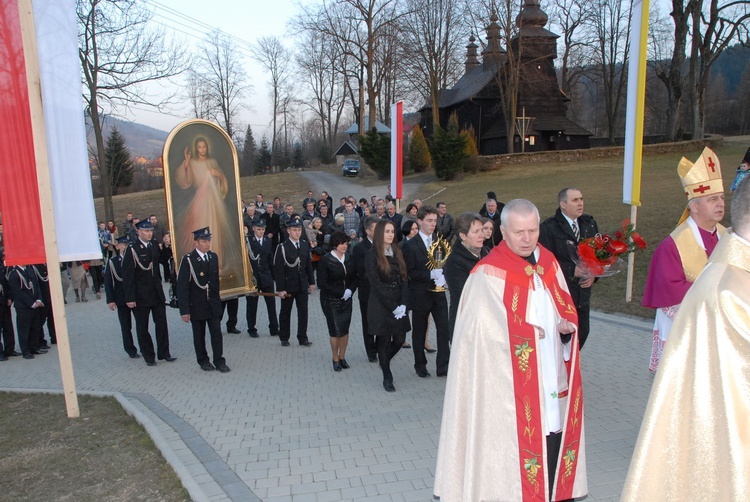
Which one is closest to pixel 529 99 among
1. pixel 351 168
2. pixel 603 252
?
pixel 351 168

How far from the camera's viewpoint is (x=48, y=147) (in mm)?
6141

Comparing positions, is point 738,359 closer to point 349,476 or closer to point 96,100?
point 349,476

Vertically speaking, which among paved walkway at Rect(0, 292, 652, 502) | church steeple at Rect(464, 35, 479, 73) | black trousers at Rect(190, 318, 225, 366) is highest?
church steeple at Rect(464, 35, 479, 73)

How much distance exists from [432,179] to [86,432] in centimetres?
3244

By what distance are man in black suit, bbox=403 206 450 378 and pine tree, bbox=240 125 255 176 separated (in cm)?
5730

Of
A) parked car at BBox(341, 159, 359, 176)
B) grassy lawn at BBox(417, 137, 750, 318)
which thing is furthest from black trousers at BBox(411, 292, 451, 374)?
parked car at BBox(341, 159, 359, 176)

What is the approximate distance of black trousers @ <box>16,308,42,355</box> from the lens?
378 inches

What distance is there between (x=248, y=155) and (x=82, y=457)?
63065mm

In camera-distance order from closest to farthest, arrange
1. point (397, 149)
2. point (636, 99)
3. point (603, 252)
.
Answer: point (603, 252) < point (636, 99) < point (397, 149)

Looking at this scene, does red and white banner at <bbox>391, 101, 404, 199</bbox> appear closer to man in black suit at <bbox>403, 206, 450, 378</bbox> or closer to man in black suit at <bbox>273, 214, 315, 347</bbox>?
man in black suit at <bbox>273, 214, 315, 347</bbox>

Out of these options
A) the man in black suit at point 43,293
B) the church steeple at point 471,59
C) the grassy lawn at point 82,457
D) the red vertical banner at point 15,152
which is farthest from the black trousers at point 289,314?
the church steeple at point 471,59

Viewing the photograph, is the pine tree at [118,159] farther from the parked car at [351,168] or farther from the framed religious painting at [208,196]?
the framed religious painting at [208,196]

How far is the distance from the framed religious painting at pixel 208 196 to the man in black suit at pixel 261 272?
220 mm

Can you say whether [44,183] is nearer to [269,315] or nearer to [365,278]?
A: [365,278]
